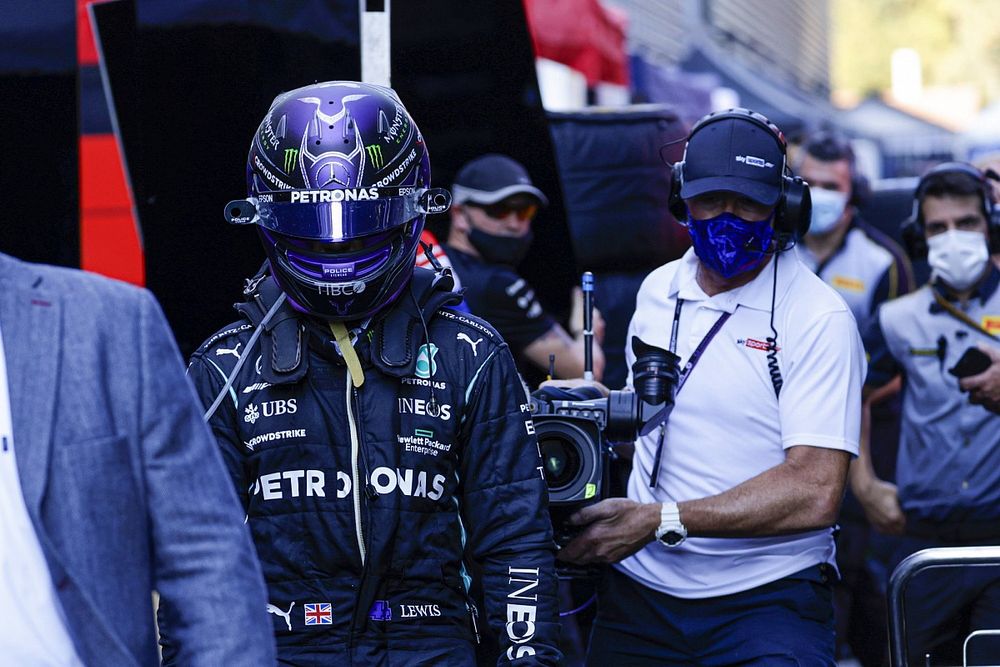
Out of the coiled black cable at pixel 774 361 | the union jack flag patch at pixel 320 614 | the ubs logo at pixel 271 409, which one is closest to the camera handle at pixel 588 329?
the coiled black cable at pixel 774 361

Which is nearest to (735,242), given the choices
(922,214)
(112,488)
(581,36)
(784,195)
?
(784,195)

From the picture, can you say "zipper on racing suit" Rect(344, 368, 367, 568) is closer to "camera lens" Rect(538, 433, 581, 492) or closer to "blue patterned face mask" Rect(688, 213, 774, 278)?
"camera lens" Rect(538, 433, 581, 492)

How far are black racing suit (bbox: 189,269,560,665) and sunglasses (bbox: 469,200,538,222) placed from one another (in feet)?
9.09

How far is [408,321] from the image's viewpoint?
3234 millimetres

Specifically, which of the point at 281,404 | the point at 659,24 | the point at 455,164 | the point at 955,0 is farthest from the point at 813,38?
the point at 281,404

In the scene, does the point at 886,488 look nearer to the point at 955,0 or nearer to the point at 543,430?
the point at 543,430

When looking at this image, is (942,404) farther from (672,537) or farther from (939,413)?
(672,537)

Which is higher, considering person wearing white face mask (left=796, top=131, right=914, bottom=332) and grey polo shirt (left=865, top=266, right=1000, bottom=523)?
person wearing white face mask (left=796, top=131, right=914, bottom=332)

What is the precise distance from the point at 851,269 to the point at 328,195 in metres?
4.54

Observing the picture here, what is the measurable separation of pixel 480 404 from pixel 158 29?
2651mm

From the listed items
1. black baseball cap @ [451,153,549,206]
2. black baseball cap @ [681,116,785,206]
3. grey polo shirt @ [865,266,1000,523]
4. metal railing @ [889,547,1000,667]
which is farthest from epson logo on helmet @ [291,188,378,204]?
grey polo shirt @ [865,266,1000,523]

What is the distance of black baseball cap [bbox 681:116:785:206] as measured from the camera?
3941 mm

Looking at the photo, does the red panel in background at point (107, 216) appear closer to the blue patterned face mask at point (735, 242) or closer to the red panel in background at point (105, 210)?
the red panel in background at point (105, 210)

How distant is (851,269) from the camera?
7.15 meters
